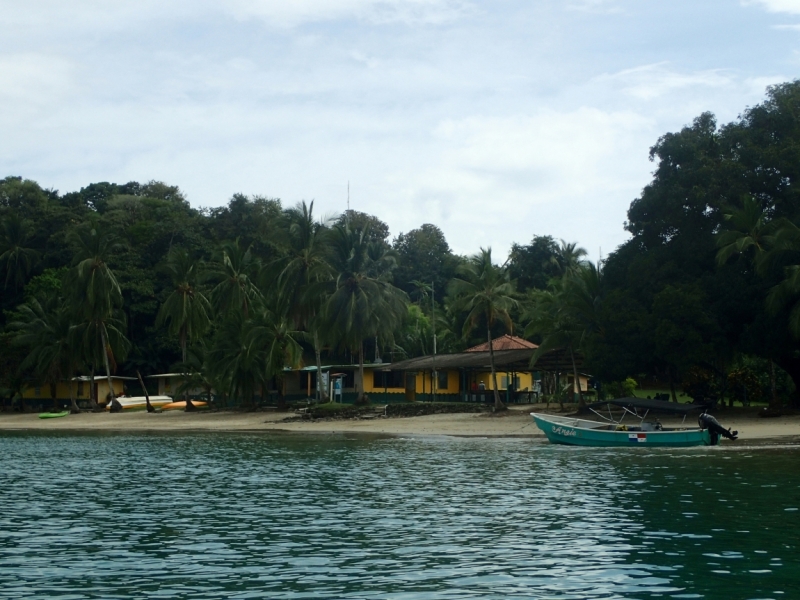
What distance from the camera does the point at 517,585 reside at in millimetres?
12617

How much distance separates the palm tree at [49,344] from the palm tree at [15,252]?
540 inches

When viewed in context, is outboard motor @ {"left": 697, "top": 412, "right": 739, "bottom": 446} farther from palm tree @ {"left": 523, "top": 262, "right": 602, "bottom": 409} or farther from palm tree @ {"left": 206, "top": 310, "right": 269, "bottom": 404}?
palm tree @ {"left": 206, "top": 310, "right": 269, "bottom": 404}

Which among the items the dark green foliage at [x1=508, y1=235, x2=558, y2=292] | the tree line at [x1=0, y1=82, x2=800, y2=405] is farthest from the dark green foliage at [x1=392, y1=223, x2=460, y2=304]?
the dark green foliage at [x1=508, y1=235, x2=558, y2=292]

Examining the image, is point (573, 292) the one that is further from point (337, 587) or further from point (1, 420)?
point (1, 420)

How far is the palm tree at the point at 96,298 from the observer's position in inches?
2427

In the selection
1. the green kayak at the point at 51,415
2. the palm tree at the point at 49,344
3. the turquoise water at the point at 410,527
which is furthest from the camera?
the palm tree at the point at 49,344

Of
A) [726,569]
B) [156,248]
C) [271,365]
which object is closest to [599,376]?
[271,365]

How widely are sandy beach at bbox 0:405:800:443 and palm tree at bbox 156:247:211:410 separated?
6.64 metres

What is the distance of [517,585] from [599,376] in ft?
97.8

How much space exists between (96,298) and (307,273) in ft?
50.5

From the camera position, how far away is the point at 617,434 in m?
33.4

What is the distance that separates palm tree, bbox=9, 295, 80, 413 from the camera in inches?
2488

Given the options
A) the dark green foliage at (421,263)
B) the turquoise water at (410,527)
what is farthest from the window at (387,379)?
the turquoise water at (410,527)

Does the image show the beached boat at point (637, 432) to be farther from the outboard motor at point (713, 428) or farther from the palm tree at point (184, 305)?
the palm tree at point (184, 305)
